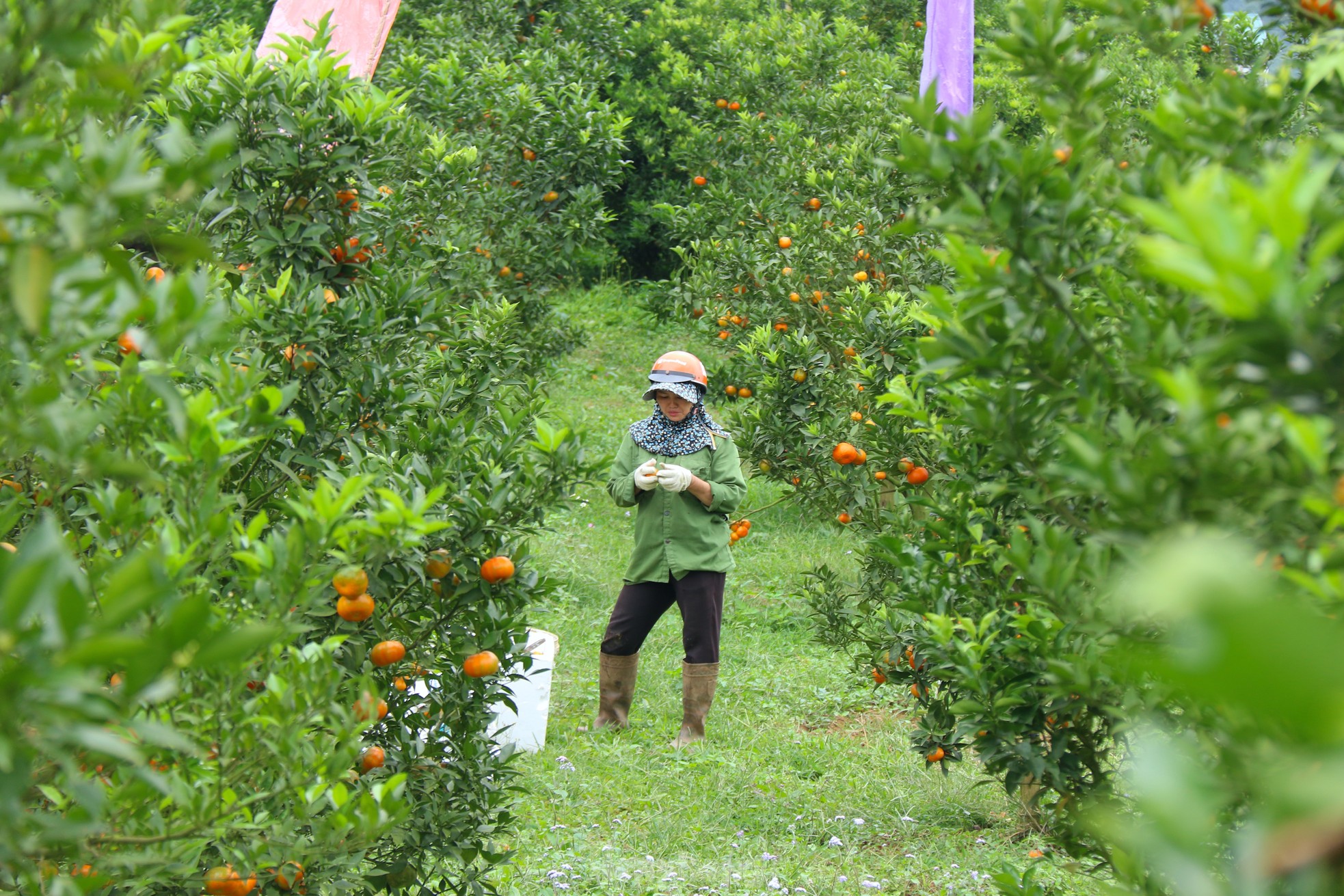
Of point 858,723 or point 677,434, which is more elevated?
point 677,434

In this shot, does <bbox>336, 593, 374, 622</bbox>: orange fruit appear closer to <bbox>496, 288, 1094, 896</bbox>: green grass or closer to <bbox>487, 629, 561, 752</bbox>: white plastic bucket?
<bbox>496, 288, 1094, 896</bbox>: green grass

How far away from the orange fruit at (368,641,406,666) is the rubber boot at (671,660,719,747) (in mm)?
2713

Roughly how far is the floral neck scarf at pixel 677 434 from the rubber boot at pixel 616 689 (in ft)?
3.24

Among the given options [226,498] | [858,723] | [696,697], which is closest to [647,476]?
[696,697]

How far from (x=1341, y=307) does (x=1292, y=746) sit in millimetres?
452

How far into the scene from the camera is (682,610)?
5.01m

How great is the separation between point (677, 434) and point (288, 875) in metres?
3.03

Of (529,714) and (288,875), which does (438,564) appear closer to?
(288,875)

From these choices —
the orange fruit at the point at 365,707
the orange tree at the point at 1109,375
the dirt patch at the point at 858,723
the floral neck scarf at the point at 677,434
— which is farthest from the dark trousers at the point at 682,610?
the orange fruit at the point at 365,707

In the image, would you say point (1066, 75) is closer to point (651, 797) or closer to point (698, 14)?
point (651, 797)

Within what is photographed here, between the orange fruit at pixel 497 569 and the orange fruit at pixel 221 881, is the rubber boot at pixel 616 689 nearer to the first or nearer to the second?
the orange fruit at pixel 497 569

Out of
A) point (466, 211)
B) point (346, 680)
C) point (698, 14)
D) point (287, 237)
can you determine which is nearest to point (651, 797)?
point (346, 680)

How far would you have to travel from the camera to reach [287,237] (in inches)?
111

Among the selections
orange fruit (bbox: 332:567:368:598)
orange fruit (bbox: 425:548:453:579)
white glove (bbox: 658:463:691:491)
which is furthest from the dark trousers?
orange fruit (bbox: 332:567:368:598)
